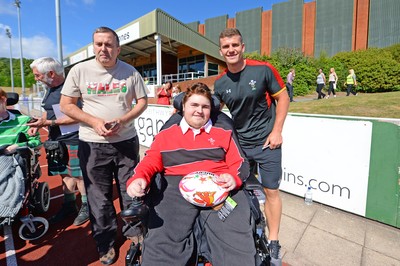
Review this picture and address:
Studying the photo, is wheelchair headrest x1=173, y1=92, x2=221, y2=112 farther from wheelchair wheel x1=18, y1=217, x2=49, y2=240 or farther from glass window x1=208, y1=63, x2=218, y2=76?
glass window x1=208, y1=63, x2=218, y2=76

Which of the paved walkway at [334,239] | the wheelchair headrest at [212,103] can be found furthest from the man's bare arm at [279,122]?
the paved walkway at [334,239]

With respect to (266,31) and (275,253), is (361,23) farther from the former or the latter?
Answer: (275,253)

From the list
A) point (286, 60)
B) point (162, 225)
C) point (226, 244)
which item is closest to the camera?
point (226, 244)

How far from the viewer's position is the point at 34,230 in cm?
271

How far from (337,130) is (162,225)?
2664mm


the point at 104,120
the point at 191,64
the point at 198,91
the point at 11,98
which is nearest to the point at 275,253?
the point at 198,91

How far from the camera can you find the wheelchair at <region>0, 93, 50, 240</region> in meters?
2.34

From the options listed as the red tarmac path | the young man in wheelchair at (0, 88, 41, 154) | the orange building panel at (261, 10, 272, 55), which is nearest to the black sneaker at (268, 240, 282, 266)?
the red tarmac path

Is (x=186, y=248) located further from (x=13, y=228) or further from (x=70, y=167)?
(x=13, y=228)

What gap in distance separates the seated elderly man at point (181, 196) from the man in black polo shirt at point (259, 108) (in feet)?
1.12

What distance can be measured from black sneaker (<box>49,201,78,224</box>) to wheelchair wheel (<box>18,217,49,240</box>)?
231 millimetres

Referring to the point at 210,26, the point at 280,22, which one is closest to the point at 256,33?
Answer: the point at 280,22

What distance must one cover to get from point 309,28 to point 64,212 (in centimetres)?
3747

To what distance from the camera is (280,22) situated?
1388 inches
